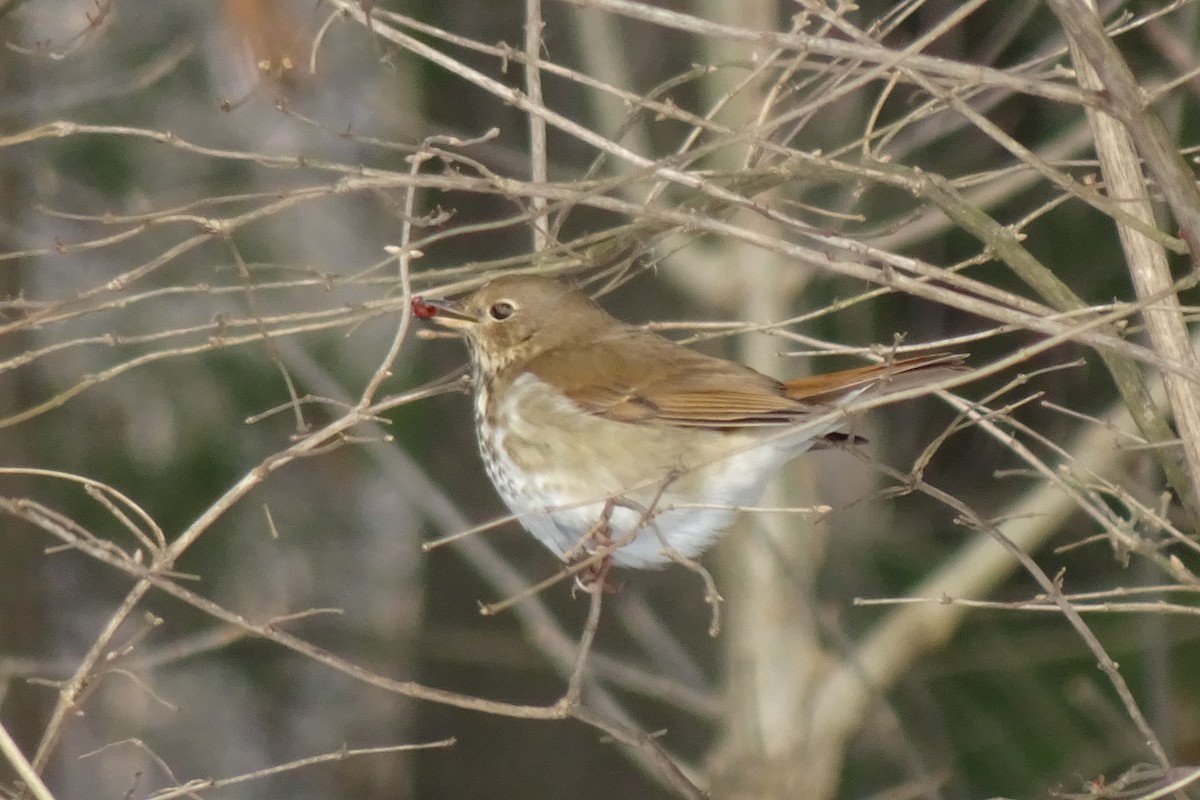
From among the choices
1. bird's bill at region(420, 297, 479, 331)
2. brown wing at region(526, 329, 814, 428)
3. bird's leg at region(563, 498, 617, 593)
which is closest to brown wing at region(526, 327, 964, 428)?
brown wing at region(526, 329, 814, 428)

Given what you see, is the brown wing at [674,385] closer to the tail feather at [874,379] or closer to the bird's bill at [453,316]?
the tail feather at [874,379]

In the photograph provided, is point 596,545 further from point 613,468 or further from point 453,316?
point 453,316

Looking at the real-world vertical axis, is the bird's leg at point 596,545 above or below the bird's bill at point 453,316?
below

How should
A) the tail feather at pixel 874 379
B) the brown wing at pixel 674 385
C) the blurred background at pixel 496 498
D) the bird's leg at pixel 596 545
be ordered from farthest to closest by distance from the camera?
the blurred background at pixel 496 498
the brown wing at pixel 674 385
the tail feather at pixel 874 379
the bird's leg at pixel 596 545

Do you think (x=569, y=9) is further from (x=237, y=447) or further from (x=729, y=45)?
(x=237, y=447)

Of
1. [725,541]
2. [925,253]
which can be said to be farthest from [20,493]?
[925,253]

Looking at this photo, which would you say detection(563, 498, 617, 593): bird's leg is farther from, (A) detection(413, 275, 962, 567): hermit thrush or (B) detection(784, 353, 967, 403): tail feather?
(B) detection(784, 353, 967, 403): tail feather

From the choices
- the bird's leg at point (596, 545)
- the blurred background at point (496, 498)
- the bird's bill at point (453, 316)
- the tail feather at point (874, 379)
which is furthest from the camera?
the blurred background at point (496, 498)

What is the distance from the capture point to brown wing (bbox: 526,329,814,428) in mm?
3342

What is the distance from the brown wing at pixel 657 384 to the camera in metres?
3.34

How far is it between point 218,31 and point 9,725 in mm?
2578

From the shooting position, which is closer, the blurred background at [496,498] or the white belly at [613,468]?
the white belly at [613,468]

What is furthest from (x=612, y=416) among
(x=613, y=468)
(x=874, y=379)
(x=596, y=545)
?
(x=874, y=379)

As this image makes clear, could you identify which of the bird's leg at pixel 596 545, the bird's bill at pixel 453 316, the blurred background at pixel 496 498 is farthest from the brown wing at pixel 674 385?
the blurred background at pixel 496 498
